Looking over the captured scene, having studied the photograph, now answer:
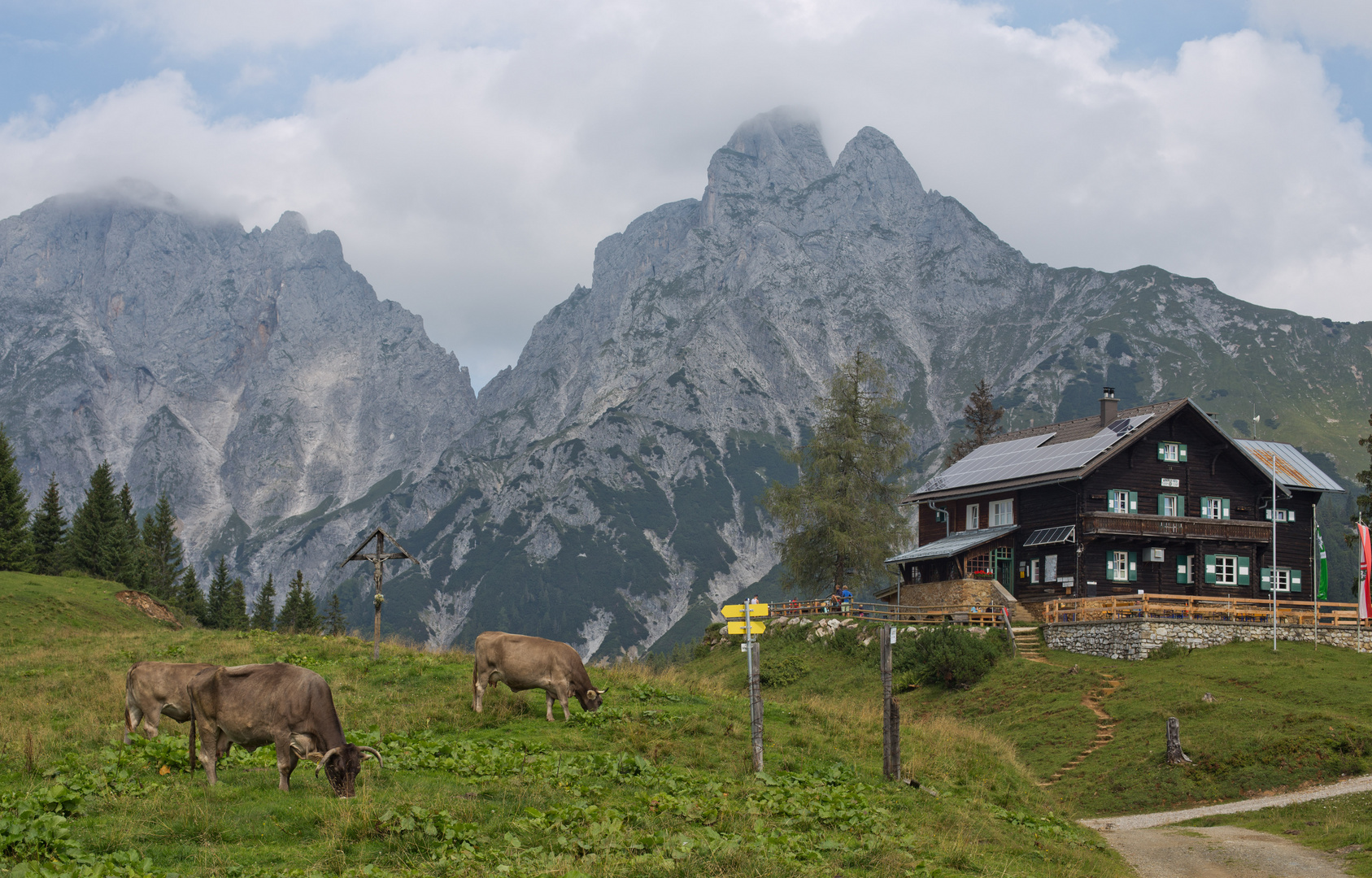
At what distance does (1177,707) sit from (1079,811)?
9.54 meters

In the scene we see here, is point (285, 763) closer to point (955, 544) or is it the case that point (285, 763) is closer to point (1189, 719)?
point (1189, 719)

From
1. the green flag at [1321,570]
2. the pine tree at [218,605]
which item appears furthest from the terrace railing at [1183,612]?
the pine tree at [218,605]

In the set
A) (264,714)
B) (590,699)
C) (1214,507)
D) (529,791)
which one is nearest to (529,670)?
(590,699)

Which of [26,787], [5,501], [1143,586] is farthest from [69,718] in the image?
[5,501]

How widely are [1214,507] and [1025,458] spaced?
424 inches

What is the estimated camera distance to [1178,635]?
A: 4547cm

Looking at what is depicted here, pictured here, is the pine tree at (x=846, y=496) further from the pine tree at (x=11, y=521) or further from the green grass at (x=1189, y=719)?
the pine tree at (x=11, y=521)

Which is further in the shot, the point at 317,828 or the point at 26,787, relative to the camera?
the point at 26,787

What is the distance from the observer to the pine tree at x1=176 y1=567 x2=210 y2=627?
325ft

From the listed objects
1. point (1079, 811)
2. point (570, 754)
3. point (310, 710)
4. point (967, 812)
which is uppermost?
point (310, 710)

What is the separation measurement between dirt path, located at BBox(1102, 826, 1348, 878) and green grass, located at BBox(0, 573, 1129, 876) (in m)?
1.30

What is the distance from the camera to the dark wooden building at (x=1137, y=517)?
55.2m

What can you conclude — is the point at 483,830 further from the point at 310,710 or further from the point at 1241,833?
the point at 1241,833

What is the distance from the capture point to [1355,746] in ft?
96.1
